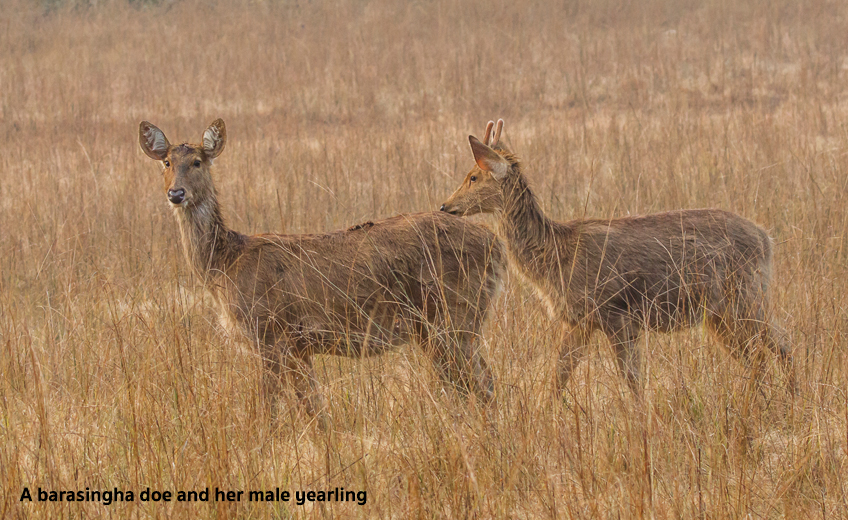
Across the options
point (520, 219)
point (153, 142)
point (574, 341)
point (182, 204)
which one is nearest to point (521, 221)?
point (520, 219)

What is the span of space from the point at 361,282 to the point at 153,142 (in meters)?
1.59

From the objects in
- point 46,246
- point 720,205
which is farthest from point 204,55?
point 720,205

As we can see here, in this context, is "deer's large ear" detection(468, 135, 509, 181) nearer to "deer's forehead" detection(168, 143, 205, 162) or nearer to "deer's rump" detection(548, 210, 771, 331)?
"deer's rump" detection(548, 210, 771, 331)

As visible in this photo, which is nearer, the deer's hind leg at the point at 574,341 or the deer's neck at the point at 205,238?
the deer's hind leg at the point at 574,341

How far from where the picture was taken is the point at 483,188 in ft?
16.9

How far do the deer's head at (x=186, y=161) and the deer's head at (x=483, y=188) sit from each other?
1.42 m

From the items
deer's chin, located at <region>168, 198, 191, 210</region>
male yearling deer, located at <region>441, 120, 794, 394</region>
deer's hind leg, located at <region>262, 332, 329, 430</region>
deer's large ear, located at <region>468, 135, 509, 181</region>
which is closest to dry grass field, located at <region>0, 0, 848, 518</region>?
deer's hind leg, located at <region>262, 332, 329, 430</region>

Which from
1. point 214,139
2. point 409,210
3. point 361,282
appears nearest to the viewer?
point 361,282

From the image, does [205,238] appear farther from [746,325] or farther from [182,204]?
[746,325]

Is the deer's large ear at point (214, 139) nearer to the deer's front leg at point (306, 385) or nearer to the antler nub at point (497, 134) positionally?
the deer's front leg at point (306, 385)

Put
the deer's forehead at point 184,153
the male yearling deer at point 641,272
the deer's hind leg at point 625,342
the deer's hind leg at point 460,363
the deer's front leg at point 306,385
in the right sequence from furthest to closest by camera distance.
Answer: the deer's forehead at point 184,153 → the male yearling deer at point 641,272 → the deer's hind leg at point 625,342 → the deer's hind leg at point 460,363 → the deer's front leg at point 306,385

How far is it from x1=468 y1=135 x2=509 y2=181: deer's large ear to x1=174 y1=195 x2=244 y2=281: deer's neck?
59.5 inches

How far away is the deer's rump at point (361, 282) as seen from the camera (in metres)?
4.25

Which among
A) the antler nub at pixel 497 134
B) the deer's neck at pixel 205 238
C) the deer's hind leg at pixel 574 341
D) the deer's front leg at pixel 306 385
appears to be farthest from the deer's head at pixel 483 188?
the deer's front leg at pixel 306 385
